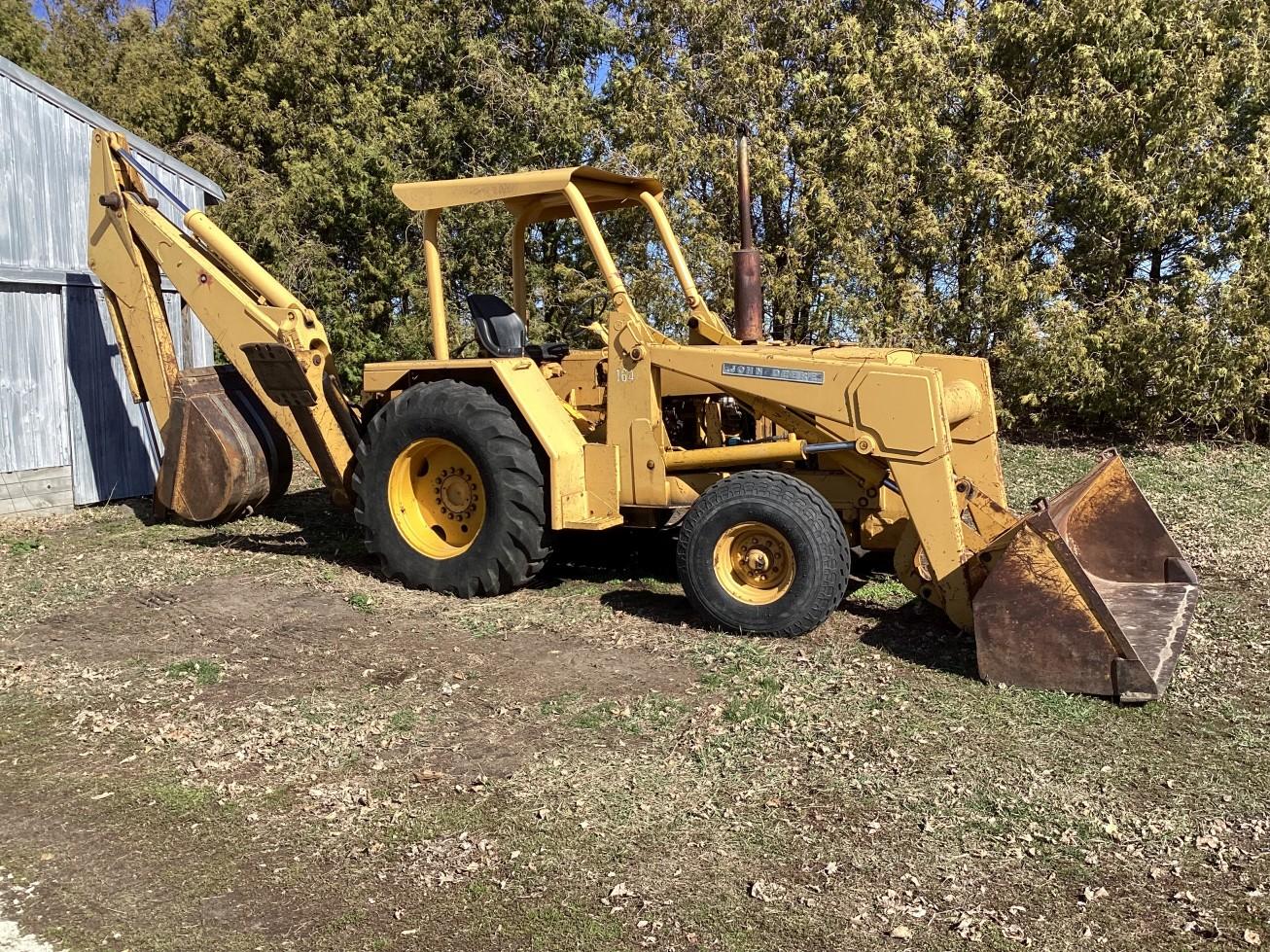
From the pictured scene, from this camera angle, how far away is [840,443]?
5.83 meters

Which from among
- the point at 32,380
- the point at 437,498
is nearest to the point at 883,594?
the point at 437,498

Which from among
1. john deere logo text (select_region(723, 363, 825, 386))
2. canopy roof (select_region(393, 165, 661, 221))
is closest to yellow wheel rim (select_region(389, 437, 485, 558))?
canopy roof (select_region(393, 165, 661, 221))

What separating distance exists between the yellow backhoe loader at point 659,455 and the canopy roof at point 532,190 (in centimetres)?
2

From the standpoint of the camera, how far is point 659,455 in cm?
638

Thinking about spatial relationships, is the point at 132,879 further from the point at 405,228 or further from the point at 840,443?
the point at 405,228

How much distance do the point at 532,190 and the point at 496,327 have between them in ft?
3.09

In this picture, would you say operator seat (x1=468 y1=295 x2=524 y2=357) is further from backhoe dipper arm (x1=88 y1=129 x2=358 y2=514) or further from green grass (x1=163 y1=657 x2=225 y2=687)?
green grass (x1=163 y1=657 x2=225 y2=687)

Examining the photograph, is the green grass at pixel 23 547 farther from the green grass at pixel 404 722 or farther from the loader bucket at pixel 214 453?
→ the green grass at pixel 404 722

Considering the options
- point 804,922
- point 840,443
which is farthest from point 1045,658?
point 804,922

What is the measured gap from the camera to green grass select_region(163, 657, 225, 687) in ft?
17.5

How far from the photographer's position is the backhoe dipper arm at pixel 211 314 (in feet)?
24.9

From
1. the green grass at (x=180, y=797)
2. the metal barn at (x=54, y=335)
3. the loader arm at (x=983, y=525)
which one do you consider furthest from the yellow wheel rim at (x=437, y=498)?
the metal barn at (x=54, y=335)

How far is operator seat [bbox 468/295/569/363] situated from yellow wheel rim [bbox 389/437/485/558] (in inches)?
27.9

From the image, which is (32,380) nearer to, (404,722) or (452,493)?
(452,493)
